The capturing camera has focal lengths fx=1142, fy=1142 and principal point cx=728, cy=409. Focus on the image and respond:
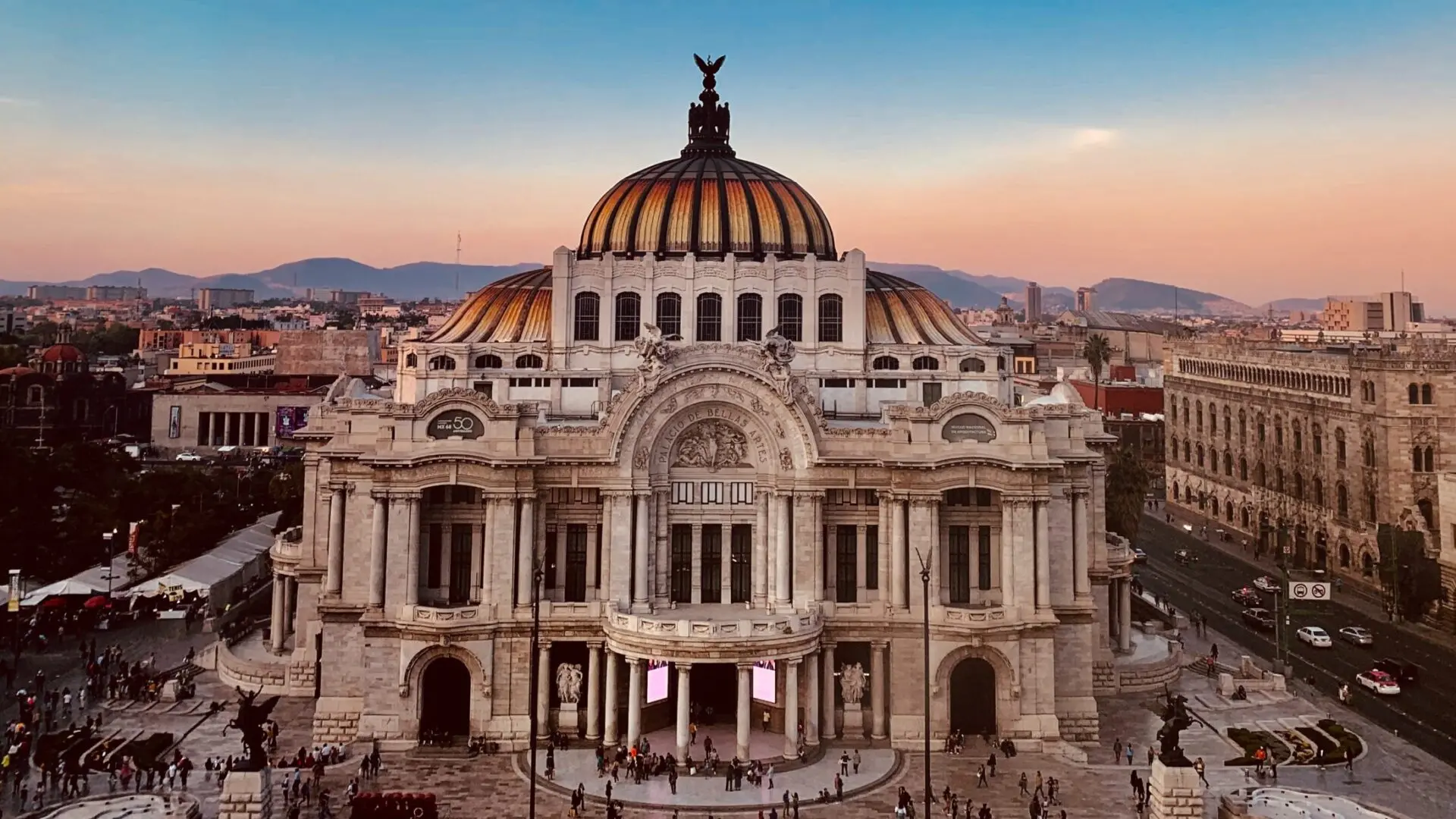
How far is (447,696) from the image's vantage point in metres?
53.6

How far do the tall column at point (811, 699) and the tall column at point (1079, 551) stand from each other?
44.0ft

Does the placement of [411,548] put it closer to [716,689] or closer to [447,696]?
[447,696]

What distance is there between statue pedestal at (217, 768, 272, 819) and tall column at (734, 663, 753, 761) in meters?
19.0

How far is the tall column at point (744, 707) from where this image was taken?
4900 cm

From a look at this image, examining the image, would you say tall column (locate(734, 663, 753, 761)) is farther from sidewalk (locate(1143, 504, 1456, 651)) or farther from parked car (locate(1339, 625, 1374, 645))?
sidewalk (locate(1143, 504, 1456, 651))

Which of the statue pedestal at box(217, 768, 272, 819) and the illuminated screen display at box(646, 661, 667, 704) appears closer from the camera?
the statue pedestal at box(217, 768, 272, 819)

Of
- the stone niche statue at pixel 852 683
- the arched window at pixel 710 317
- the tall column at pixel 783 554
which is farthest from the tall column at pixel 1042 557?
the arched window at pixel 710 317

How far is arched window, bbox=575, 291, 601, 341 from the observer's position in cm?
6419

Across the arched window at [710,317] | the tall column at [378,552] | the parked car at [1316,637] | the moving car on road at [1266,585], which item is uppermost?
the arched window at [710,317]

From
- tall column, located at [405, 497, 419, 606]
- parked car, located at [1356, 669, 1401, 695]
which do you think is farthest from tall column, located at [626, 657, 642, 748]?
parked car, located at [1356, 669, 1401, 695]

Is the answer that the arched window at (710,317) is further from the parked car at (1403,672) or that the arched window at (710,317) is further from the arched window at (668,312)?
the parked car at (1403,672)

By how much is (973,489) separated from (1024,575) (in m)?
4.55

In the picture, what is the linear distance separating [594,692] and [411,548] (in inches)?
422

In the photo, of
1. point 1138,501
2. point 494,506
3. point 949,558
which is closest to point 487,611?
point 494,506
